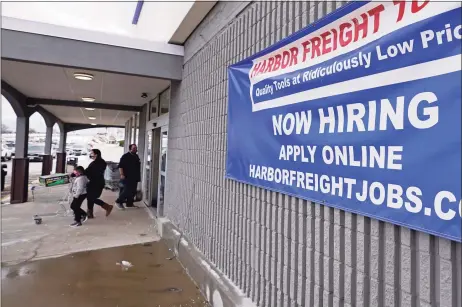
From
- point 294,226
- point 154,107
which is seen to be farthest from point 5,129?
point 294,226

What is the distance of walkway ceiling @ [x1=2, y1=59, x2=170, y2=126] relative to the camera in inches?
246

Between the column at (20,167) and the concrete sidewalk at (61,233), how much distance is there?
2.22 ft

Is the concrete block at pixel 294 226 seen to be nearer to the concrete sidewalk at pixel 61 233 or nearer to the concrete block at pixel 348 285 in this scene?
the concrete block at pixel 348 285

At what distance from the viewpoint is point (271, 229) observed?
263cm

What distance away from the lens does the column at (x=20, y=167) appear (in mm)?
8781

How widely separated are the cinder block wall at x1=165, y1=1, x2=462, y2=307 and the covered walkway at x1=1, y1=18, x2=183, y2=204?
2.61 ft

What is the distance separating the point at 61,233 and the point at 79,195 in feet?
2.88

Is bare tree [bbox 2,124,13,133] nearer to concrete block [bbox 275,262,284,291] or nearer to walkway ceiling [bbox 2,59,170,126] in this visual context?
walkway ceiling [bbox 2,59,170,126]

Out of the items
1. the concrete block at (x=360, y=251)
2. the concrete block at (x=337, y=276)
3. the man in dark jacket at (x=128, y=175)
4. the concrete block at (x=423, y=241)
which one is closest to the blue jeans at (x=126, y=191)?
the man in dark jacket at (x=128, y=175)

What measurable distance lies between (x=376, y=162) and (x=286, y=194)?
0.87 metres

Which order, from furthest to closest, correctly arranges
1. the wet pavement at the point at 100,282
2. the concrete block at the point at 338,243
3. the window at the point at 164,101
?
the window at the point at 164,101 < the wet pavement at the point at 100,282 < the concrete block at the point at 338,243

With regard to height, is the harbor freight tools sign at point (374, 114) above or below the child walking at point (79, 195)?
above

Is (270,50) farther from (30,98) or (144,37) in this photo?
(30,98)

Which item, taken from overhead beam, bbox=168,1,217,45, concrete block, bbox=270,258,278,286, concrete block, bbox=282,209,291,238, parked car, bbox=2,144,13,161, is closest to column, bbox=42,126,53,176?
overhead beam, bbox=168,1,217,45
